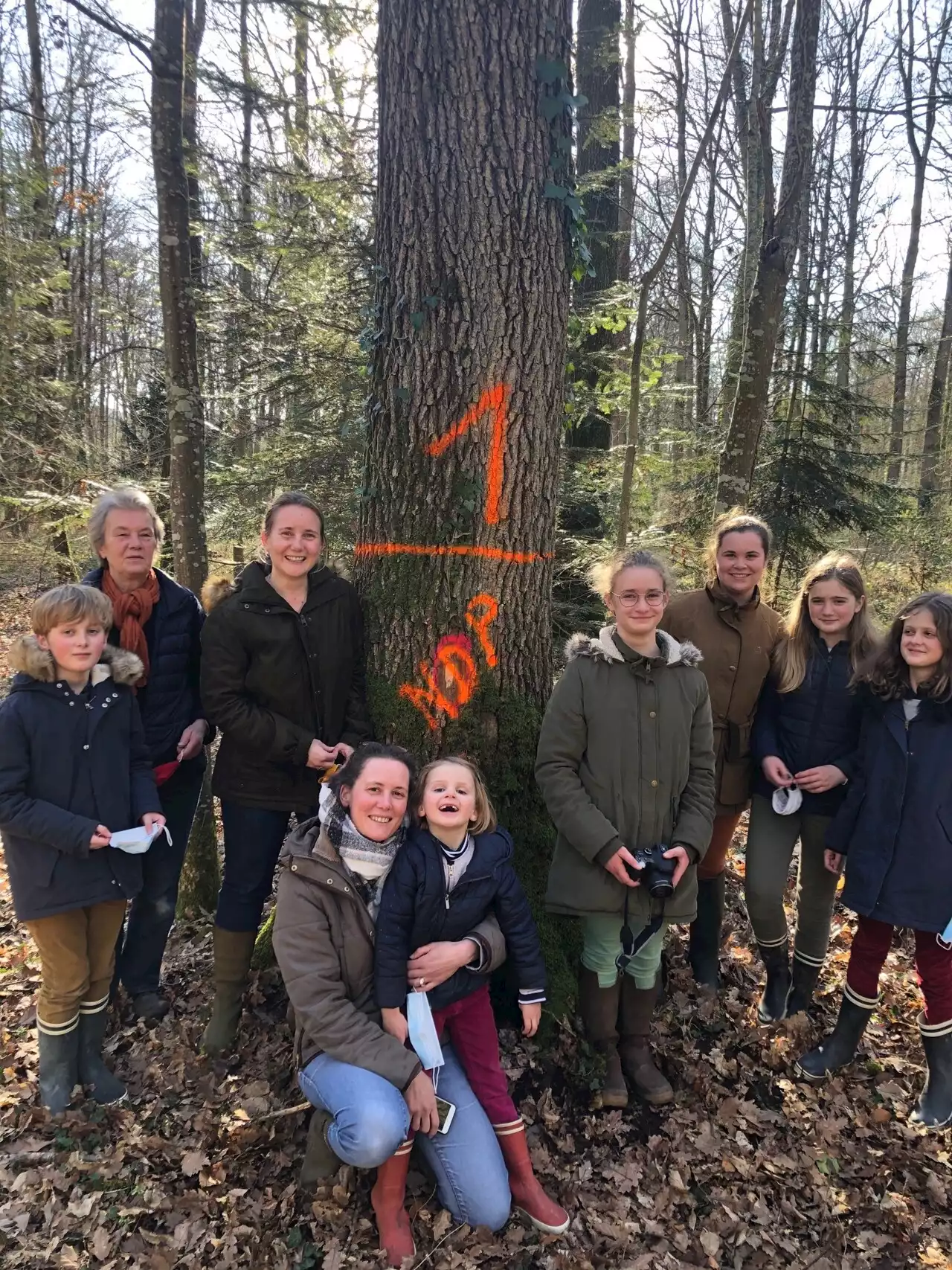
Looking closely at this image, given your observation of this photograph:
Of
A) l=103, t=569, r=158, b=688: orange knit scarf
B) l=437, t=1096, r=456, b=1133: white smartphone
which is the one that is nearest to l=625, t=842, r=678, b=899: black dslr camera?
l=437, t=1096, r=456, b=1133: white smartphone

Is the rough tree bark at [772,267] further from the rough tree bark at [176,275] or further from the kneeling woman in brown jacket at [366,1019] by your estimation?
the kneeling woman in brown jacket at [366,1019]

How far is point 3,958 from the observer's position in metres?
4.49

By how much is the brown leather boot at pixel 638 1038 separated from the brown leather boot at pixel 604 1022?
0.04 metres

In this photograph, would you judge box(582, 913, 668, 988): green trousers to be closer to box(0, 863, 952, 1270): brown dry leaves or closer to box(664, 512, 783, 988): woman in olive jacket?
box(0, 863, 952, 1270): brown dry leaves

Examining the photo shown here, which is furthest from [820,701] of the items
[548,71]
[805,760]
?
[548,71]

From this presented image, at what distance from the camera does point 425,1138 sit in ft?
9.20

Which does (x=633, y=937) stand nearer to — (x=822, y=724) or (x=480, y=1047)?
(x=480, y=1047)

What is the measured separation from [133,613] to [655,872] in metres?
2.59

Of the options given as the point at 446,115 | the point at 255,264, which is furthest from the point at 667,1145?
the point at 255,264

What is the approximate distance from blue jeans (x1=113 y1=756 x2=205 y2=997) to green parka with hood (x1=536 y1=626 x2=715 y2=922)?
1.88 metres

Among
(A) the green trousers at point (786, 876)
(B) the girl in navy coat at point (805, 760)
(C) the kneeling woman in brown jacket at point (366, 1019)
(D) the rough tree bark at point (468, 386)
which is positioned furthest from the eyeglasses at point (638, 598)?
(A) the green trousers at point (786, 876)

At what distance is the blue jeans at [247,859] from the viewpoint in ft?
11.1

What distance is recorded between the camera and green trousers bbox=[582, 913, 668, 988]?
3223 mm

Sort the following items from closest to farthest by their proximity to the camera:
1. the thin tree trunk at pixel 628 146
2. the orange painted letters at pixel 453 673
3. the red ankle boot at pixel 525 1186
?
1. the red ankle boot at pixel 525 1186
2. the orange painted letters at pixel 453 673
3. the thin tree trunk at pixel 628 146
